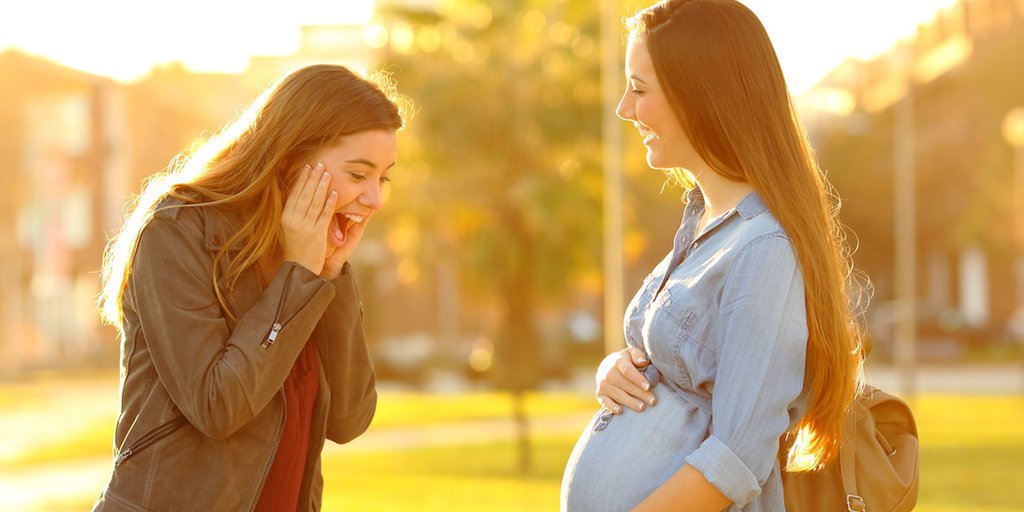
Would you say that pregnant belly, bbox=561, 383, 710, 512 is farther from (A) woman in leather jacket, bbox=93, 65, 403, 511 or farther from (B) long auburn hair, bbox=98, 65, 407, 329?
(B) long auburn hair, bbox=98, 65, 407, 329

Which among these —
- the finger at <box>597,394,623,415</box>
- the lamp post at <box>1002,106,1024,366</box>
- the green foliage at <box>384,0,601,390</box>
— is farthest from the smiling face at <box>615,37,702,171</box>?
the lamp post at <box>1002,106,1024,366</box>

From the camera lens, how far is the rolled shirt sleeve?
2.66m

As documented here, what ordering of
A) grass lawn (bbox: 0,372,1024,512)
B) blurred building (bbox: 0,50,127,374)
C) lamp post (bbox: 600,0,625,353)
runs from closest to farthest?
grass lawn (bbox: 0,372,1024,512) → lamp post (bbox: 600,0,625,353) → blurred building (bbox: 0,50,127,374)

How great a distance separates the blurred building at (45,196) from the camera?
4550cm

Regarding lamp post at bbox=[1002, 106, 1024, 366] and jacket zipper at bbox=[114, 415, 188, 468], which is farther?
lamp post at bbox=[1002, 106, 1024, 366]

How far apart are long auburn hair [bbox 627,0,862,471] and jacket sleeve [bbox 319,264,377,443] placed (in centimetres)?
91

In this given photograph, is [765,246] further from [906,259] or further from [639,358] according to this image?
[906,259]

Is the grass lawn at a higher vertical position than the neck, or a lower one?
lower

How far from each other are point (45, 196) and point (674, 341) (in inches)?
1661

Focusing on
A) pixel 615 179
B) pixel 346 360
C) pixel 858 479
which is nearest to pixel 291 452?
pixel 346 360

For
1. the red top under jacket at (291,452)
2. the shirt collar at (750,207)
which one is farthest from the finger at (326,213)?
the shirt collar at (750,207)

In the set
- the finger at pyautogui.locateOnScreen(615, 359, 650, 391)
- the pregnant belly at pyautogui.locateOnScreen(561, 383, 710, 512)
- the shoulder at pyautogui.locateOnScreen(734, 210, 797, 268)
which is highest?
the shoulder at pyautogui.locateOnScreen(734, 210, 797, 268)

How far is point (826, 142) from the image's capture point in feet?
162

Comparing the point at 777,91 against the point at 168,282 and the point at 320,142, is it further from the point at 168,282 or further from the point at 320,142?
the point at 168,282
